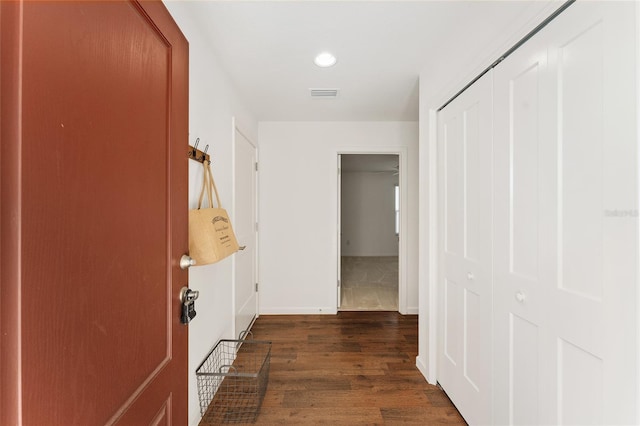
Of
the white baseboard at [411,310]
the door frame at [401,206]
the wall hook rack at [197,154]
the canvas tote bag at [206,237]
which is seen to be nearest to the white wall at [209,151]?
the wall hook rack at [197,154]

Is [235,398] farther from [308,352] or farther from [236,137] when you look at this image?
[236,137]

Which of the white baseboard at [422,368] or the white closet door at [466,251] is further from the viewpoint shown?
the white baseboard at [422,368]

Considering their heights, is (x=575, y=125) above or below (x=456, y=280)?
above

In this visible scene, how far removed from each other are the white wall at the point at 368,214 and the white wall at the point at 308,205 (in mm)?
3902

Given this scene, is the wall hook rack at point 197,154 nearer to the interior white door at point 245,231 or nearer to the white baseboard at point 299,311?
the interior white door at point 245,231

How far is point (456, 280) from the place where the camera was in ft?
5.52

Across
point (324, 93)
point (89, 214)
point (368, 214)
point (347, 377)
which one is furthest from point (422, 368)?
point (368, 214)

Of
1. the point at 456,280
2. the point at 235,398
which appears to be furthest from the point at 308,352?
the point at 456,280

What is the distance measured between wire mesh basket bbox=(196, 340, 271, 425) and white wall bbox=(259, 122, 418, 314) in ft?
4.10

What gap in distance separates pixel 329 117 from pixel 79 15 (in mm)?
2731

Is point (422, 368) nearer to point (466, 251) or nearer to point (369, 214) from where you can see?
point (466, 251)

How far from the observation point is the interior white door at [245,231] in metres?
2.43

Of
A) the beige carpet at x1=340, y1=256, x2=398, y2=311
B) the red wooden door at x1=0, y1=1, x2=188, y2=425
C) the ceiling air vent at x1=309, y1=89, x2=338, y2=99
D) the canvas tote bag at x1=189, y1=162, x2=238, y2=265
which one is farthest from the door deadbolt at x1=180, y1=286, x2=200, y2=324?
the beige carpet at x1=340, y1=256, x2=398, y2=311

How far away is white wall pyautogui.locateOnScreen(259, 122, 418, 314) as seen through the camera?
3289 mm
